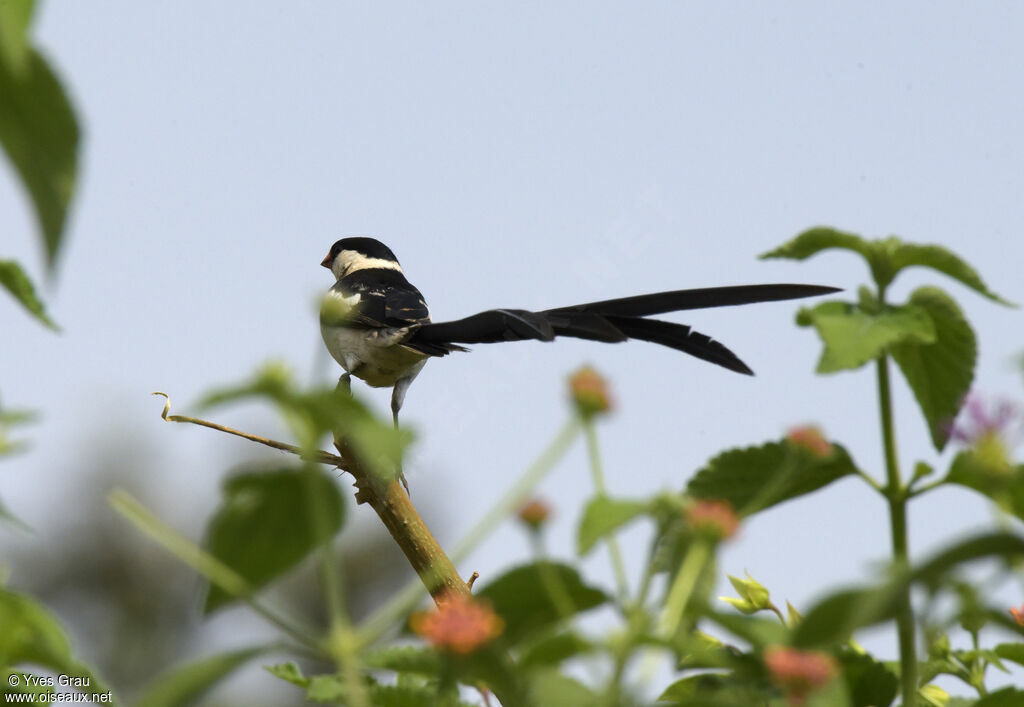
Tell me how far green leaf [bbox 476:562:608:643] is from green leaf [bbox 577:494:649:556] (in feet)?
0.08

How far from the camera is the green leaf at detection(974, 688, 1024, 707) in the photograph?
1.92ft

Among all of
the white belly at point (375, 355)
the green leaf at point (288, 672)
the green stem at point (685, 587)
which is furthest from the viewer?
the white belly at point (375, 355)

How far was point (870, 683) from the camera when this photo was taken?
645 mm

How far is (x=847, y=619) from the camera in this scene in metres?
0.40

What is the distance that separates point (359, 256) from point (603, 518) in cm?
424

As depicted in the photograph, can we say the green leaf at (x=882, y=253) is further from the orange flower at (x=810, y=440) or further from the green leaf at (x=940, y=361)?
the orange flower at (x=810, y=440)

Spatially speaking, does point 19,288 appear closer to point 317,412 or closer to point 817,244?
point 317,412

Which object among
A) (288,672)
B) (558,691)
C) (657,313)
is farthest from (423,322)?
Answer: (558,691)

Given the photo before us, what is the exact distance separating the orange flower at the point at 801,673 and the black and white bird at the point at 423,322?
0.26 meters

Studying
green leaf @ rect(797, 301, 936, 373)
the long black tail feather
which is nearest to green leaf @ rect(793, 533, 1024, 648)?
green leaf @ rect(797, 301, 936, 373)

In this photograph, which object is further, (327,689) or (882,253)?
(882,253)

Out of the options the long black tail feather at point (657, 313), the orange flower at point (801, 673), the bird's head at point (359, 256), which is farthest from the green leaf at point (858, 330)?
the bird's head at point (359, 256)

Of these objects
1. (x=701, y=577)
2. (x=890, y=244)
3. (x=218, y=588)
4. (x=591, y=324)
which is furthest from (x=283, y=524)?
(x=591, y=324)

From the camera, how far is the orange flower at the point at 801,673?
15.2 inches
